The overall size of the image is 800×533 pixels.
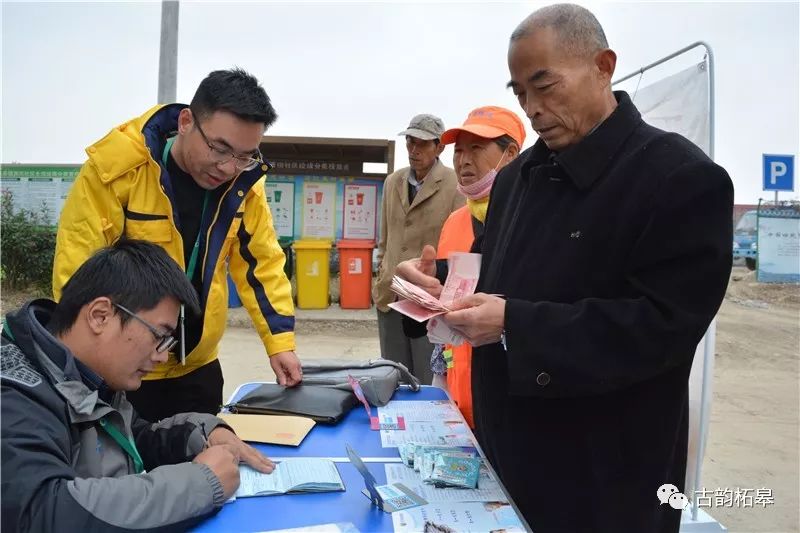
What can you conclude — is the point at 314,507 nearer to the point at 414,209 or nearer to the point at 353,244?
the point at 414,209

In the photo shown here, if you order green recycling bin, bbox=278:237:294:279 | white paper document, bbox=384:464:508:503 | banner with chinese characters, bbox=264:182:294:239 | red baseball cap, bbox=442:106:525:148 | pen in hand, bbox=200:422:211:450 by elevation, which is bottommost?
white paper document, bbox=384:464:508:503

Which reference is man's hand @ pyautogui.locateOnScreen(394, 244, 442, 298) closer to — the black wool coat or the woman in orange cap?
the black wool coat

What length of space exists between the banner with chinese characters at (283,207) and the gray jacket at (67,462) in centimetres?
769

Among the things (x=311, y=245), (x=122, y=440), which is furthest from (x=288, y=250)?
(x=122, y=440)

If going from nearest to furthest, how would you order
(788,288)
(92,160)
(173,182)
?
(92,160), (173,182), (788,288)

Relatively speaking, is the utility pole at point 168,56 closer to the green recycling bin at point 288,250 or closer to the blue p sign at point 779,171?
the green recycling bin at point 288,250

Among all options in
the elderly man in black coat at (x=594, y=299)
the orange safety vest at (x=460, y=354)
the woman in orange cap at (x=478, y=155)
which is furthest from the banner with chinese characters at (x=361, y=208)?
the elderly man in black coat at (x=594, y=299)

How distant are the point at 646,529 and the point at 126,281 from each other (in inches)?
56.9

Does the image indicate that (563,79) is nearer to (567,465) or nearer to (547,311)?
(547,311)

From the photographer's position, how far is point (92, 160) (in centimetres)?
211

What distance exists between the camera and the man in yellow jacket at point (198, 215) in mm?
2119

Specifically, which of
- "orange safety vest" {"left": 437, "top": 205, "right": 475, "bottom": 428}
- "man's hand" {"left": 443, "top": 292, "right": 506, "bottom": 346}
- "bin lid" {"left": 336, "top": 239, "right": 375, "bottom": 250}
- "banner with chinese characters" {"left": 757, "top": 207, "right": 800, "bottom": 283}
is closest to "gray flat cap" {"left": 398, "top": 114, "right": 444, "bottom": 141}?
"orange safety vest" {"left": 437, "top": 205, "right": 475, "bottom": 428}

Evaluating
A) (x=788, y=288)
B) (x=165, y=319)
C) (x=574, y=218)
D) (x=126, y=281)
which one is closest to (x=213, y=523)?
(x=165, y=319)

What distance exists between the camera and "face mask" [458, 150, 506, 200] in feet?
8.80
